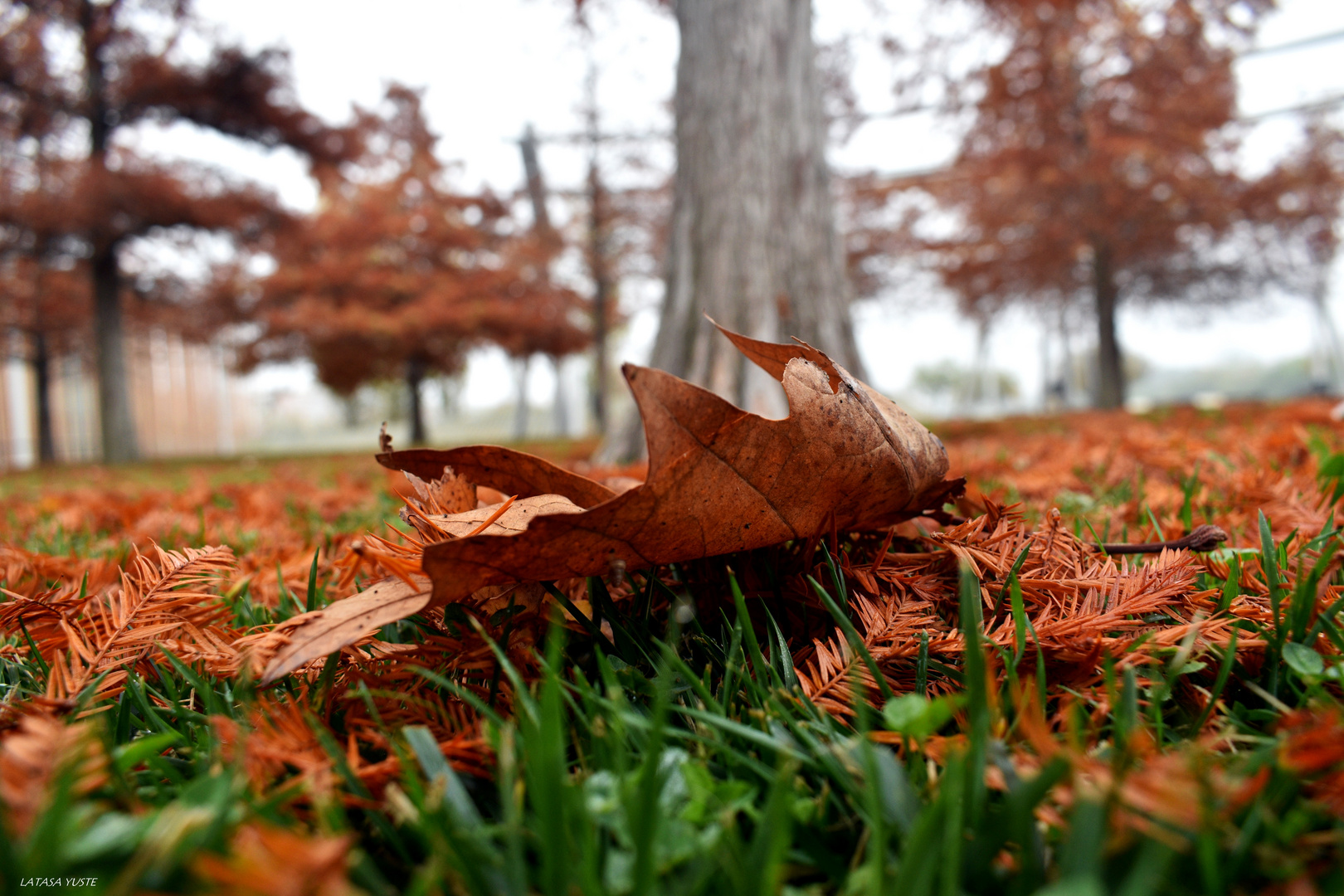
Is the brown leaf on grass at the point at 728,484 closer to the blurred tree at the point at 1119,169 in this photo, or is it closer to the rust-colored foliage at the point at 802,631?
the rust-colored foliage at the point at 802,631

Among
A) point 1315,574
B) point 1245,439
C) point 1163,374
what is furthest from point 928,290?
point 1163,374

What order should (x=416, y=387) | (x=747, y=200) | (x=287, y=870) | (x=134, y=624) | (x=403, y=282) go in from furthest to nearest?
(x=416, y=387) < (x=403, y=282) < (x=747, y=200) < (x=134, y=624) < (x=287, y=870)

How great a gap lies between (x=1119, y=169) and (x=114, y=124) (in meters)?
11.9

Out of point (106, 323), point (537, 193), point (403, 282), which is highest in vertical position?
point (537, 193)

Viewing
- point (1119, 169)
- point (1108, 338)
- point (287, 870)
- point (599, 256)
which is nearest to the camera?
point (287, 870)

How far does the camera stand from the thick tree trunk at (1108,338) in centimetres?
853

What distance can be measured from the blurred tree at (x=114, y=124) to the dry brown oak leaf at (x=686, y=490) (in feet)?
33.1

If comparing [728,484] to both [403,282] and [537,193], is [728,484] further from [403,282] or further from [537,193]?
[537,193]

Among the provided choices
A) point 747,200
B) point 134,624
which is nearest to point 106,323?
point 747,200

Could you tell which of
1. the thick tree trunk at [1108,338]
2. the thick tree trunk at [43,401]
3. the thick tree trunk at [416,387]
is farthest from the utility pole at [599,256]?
the thick tree trunk at [43,401]

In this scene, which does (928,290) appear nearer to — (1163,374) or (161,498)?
(161,498)

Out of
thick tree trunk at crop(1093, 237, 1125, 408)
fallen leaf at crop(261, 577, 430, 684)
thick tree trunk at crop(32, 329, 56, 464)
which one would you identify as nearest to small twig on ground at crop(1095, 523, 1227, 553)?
fallen leaf at crop(261, 577, 430, 684)

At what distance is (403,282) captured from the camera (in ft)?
36.0

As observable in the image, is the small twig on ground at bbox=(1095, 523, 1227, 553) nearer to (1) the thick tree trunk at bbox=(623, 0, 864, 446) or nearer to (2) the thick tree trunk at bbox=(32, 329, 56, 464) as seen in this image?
(1) the thick tree trunk at bbox=(623, 0, 864, 446)
